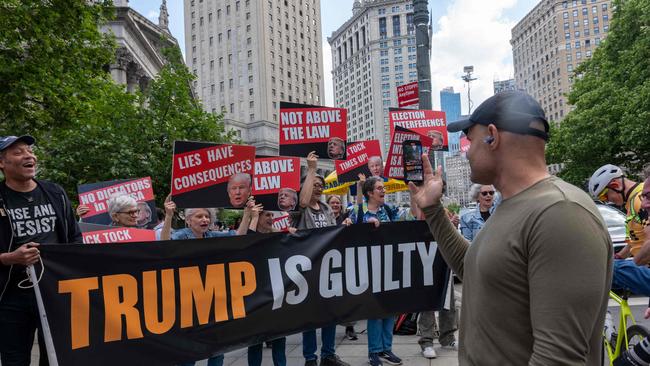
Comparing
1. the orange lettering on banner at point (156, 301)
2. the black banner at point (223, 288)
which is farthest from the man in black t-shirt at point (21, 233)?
the orange lettering on banner at point (156, 301)

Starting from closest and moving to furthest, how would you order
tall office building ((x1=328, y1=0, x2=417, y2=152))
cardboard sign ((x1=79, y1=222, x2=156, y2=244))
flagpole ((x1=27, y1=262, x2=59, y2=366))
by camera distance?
flagpole ((x1=27, y1=262, x2=59, y2=366)), cardboard sign ((x1=79, y1=222, x2=156, y2=244)), tall office building ((x1=328, y1=0, x2=417, y2=152))

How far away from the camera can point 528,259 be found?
4.71ft

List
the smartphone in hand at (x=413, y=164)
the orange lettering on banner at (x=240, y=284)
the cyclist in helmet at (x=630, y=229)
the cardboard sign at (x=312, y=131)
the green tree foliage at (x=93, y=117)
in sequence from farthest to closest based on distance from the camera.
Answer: the green tree foliage at (x=93, y=117)
the cardboard sign at (x=312, y=131)
the orange lettering on banner at (x=240, y=284)
the cyclist in helmet at (x=630, y=229)
the smartphone in hand at (x=413, y=164)

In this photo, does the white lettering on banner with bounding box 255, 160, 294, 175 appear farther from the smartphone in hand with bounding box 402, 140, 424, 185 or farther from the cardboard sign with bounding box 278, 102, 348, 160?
the smartphone in hand with bounding box 402, 140, 424, 185

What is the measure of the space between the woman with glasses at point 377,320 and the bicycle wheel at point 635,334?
2.15 metres

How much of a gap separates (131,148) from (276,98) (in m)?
73.0

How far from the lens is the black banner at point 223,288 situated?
3.57m

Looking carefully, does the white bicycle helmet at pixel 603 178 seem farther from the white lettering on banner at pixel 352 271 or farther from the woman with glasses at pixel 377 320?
the woman with glasses at pixel 377 320

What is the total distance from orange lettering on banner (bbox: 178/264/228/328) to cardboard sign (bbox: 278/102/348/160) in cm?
244

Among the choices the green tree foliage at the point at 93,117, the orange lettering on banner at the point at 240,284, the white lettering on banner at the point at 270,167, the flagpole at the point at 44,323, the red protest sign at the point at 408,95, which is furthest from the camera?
the green tree foliage at the point at 93,117

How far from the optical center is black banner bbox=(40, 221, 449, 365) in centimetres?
357

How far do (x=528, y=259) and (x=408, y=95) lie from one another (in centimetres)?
Answer: 867

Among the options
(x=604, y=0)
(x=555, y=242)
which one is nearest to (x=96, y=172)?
(x=555, y=242)

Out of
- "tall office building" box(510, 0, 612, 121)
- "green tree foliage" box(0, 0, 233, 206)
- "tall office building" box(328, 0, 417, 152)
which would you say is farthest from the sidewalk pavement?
"tall office building" box(328, 0, 417, 152)
